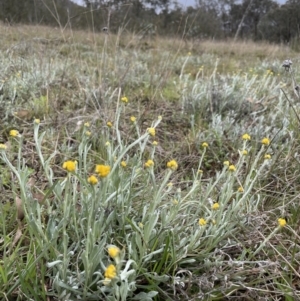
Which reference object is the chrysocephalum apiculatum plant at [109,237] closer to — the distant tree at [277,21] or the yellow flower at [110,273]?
the yellow flower at [110,273]

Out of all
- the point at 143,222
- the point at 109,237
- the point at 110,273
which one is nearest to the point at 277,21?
the point at 143,222

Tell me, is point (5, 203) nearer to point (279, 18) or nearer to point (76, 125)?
point (76, 125)

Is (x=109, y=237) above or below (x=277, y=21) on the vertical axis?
below

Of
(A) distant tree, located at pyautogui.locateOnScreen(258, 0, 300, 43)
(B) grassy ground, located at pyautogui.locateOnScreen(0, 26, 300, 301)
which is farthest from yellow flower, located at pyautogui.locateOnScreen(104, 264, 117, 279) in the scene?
(A) distant tree, located at pyautogui.locateOnScreen(258, 0, 300, 43)

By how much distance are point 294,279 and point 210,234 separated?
0.30 m

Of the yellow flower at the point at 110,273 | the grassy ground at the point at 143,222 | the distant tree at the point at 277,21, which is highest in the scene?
the distant tree at the point at 277,21

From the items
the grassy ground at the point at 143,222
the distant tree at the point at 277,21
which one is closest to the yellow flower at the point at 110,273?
the grassy ground at the point at 143,222

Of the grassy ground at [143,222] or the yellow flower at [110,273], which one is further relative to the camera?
the grassy ground at [143,222]

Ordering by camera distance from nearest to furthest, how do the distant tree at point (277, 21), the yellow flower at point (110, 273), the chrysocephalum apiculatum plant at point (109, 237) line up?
the yellow flower at point (110, 273) < the chrysocephalum apiculatum plant at point (109, 237) < the distant tree at point (277, 21)

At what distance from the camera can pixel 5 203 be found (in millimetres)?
1325

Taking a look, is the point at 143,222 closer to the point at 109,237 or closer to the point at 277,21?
the point at 109,237

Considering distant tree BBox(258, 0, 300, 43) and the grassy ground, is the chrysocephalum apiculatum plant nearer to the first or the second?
the grassy ground

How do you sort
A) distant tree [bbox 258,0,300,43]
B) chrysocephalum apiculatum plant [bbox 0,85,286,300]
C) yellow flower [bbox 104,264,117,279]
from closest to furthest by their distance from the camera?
yellow flower [bbox 104,264,117,279]
chrysocephalum apiculatum plant [bbox 0,85,286,300]
distant tree [bbox 258,0,300,43]

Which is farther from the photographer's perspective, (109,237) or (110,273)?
(109,237)
